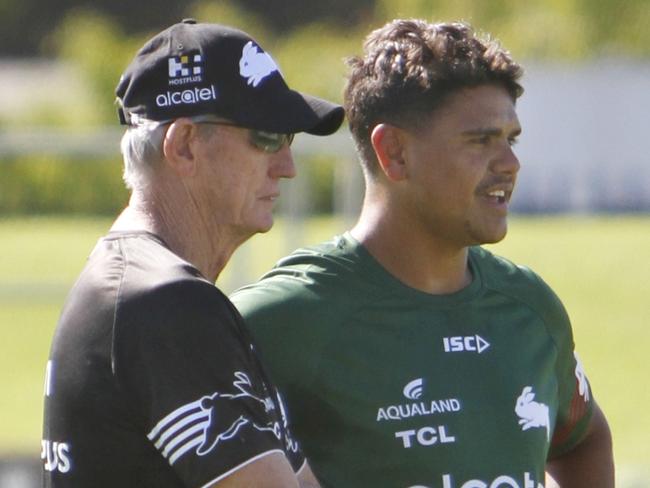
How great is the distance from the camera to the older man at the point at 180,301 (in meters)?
2.29

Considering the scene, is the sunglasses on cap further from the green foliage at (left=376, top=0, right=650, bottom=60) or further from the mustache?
the green foliage at (left=376, top=0, right=650, bottom=60)

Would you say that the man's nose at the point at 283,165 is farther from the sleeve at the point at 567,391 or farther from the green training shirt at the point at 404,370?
the sleeve at the point at 567,391

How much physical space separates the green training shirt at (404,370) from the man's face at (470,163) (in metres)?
0.16

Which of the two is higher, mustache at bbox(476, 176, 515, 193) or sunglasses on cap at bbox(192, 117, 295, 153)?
sunglasses on cap at bbox(192, 117, 295, 153)

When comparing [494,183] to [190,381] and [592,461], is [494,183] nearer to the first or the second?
[592,461]

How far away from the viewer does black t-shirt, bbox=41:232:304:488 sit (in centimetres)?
228

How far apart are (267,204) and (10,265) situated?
14.2m

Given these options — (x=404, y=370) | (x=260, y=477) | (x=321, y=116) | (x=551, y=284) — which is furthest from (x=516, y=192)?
(x=260, y=477)

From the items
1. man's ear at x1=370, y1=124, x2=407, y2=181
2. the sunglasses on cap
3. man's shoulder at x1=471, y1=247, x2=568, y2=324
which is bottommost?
man's shoulder at x1=471, y1=247, x2=568, y2=324

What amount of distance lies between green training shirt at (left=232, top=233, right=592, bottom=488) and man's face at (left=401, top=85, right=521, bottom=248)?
16cm

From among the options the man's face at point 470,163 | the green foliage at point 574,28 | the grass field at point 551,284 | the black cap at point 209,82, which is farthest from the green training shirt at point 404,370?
the green foliage at point 574,28

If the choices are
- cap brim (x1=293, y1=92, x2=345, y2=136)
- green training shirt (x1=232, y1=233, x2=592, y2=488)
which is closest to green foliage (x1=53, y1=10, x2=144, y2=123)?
green training shirt (x1=232, y1=233, x2=592, y2=488)

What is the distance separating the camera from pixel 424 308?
3088mm

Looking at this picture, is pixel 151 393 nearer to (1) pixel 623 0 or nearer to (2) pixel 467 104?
(2) pixel 467 104
